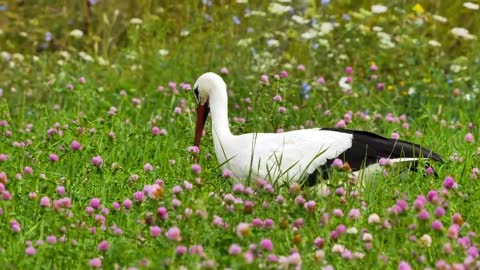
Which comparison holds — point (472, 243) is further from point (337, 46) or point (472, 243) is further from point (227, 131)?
point (337, 46)

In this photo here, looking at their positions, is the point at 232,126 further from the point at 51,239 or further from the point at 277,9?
the point at 51,239

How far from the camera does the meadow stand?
376 centimetres

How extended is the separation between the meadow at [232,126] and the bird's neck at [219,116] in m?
0.20

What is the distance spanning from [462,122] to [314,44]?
125 cm

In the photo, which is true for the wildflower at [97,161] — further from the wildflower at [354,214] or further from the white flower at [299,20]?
the white flower at [299,20]

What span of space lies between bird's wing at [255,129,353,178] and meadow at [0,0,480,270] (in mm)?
268

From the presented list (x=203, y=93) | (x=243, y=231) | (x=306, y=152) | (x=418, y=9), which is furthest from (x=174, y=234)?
(x=418, y=9)

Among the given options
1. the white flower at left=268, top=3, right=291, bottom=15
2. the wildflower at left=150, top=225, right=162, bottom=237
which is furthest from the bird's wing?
the white flower at left=268, top=3, right=291, bottom=15

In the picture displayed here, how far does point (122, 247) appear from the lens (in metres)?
3.69

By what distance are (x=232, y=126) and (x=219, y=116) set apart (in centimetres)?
52

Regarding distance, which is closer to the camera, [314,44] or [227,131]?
[227,131]

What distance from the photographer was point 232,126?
19.9 ft

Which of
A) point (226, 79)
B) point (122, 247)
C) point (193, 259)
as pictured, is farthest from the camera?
point (226, 79)

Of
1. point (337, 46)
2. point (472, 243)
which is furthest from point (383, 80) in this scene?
point (472, 243)
